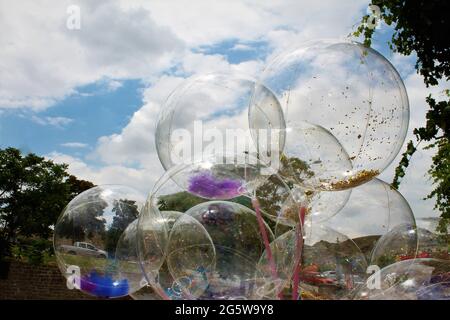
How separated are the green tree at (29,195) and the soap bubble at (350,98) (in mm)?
14255

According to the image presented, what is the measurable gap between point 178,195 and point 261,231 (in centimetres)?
58

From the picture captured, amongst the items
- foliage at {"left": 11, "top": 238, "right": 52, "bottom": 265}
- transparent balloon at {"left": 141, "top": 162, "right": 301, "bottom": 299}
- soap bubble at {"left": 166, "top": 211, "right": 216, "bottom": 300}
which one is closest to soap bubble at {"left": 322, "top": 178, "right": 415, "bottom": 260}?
transparent balloon at {"left": 141, "top": 162, "right": 301, "bottom": 299}

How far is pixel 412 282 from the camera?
2188 millimetres

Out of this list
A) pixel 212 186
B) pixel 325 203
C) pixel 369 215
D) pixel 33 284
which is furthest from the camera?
pixel 33 284

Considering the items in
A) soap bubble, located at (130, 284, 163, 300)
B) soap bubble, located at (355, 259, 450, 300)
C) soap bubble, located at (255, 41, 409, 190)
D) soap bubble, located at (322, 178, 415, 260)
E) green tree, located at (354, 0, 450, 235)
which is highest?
green tree, located at (354, 0, 450, 235)

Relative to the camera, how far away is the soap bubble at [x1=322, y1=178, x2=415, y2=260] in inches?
125

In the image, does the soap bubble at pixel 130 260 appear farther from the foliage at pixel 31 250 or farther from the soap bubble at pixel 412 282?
the foliage at pixel 31 250

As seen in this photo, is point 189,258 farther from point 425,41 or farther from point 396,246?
point 425,41

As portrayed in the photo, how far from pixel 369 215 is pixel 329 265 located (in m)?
0.70

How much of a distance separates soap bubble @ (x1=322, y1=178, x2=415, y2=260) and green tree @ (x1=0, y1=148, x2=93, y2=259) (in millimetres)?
13759

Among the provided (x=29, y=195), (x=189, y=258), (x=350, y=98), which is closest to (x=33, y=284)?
(x=29, y=195)

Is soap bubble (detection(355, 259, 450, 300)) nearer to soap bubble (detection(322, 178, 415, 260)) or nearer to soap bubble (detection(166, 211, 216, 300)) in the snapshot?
soap bubble (detection(322, 178, 415, 260))

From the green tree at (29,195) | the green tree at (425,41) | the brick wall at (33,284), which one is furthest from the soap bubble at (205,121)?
the green tree at (29,195)

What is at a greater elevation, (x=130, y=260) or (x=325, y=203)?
(x=325, y=203)
